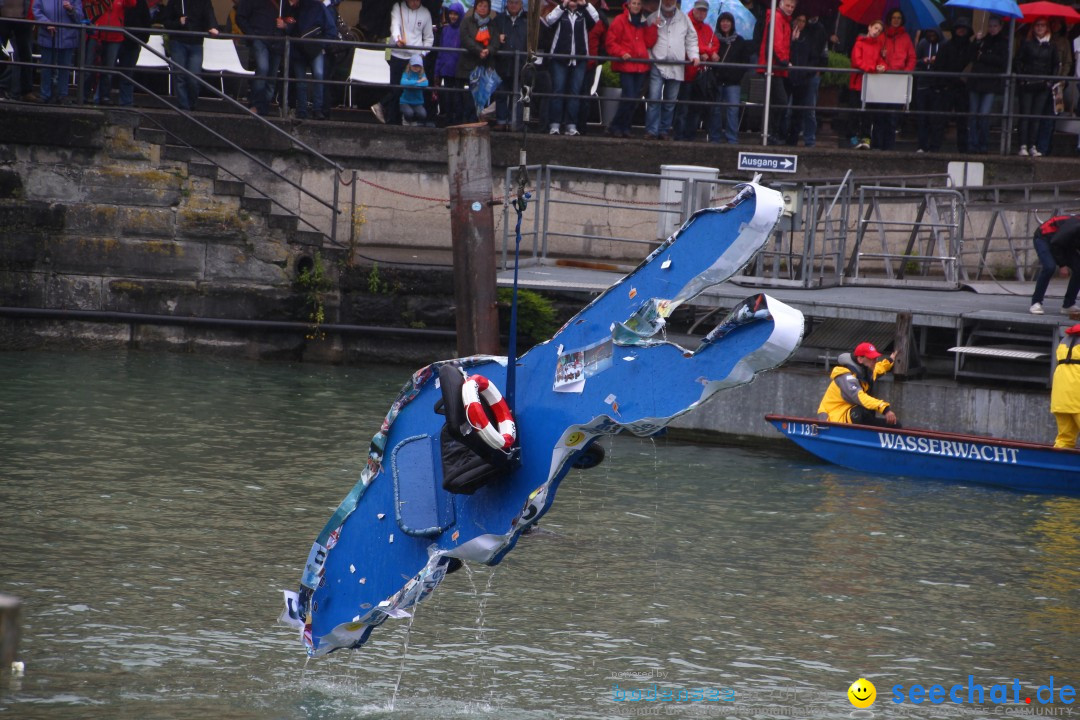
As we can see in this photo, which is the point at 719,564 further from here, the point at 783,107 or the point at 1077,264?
the point at 783,107

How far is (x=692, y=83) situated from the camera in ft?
73.4

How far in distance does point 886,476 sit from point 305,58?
34.5 ft

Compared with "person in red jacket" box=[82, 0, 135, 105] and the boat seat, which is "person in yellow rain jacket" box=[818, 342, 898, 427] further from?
"person in red jacket" box=[82, 0, 135, 105]

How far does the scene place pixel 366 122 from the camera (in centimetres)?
2303

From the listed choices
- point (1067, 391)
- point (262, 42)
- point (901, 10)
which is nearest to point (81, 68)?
point (262, 42)

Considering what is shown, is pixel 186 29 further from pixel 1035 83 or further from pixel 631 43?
pixel 1035 83

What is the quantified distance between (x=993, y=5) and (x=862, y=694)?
13.8 metres

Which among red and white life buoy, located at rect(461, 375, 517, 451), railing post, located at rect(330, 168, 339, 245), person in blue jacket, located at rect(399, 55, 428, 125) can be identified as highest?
person in blue jacket, located at rect(399, 55, 428, 125)

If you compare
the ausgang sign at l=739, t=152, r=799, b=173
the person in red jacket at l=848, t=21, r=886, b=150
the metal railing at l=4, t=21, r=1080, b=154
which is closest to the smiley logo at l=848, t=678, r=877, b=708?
the ausgang sign at l=739, t=152, r=799, b=173

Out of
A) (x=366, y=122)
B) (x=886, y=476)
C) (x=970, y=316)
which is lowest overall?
(x=886, y=476)

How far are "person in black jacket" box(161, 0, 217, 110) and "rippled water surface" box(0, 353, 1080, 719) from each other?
6.34 meters

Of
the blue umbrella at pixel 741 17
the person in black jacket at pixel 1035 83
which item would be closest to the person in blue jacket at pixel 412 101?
the blue umbrella at pixel 741 17

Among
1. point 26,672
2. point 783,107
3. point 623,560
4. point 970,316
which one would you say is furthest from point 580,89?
point 26,672

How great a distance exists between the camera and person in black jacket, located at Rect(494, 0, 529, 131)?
68.4 ft
